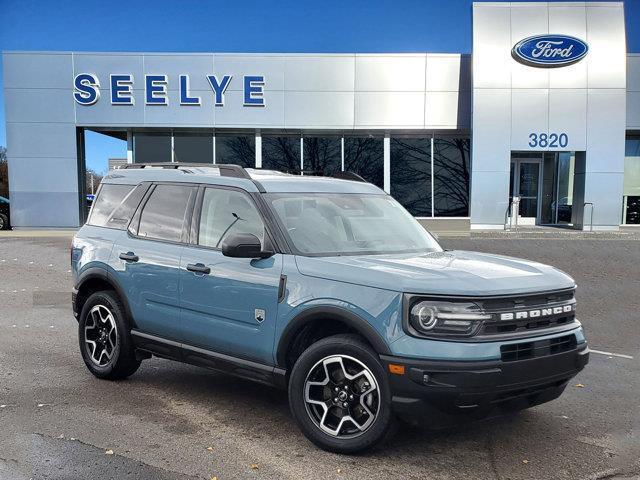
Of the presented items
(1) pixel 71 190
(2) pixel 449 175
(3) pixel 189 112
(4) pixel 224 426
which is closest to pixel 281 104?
(3) pixel 189 112

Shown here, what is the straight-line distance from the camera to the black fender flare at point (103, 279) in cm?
532

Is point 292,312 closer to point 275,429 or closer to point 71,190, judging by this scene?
point 275,429

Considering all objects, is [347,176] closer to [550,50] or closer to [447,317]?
[447,317]

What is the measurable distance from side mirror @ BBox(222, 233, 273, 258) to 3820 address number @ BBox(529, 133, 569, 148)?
18.7 m

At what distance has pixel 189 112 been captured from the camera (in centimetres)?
2205

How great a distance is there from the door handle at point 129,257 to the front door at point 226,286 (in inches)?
23.7

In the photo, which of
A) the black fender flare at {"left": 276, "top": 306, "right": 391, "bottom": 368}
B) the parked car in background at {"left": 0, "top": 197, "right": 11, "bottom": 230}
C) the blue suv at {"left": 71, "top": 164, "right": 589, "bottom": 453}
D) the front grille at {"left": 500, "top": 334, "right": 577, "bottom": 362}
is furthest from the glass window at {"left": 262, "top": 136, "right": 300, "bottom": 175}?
the front grille at {"left": 500, "top": 334, "right": 577, "bottom": 362}

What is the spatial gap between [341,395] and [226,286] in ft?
3.92

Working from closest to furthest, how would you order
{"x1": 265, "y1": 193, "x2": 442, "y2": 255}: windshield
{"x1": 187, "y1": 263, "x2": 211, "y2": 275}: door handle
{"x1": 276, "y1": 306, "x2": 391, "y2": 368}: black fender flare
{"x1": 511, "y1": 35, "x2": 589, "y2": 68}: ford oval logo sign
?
{"x1": 276, "y1": 306, "x2": 391, "y2": 368}: black fender flare → {"x1": 265, "y1": 193, "x2": 442, "y2": 255}: windshield → {"x1": 187, "y1": 263, "x2": 211, "y2": 275}: door handle → {"x1": 511, "y1": 35, "x2": 589, "y2": 68}: ford oval logo sign

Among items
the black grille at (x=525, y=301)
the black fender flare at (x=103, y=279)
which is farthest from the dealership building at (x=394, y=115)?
the black grille at (x=525, y=301)

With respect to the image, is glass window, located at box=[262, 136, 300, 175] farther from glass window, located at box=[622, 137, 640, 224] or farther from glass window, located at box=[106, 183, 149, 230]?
glass window, located at box=[106, 183, 149, 230]

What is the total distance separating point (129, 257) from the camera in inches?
207

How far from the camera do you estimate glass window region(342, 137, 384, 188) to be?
23094 mm

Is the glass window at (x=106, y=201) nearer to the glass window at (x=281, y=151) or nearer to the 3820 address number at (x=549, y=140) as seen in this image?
the glass window at (x=281, y=151)
